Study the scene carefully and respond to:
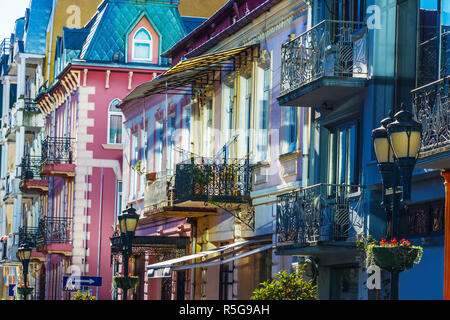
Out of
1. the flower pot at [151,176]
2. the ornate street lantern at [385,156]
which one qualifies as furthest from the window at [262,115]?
the ornate street lantern at [385,156]

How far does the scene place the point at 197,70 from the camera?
27.0 meters

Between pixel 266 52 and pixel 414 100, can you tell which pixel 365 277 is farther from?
pixel 266 52

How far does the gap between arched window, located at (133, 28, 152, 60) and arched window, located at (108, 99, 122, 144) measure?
2.08 metres

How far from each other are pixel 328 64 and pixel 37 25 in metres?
35.4

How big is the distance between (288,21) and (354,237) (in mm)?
6333

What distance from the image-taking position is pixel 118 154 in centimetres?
4266

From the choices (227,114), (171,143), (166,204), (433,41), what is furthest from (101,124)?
(433,41)

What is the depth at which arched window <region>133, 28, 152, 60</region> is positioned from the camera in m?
43.1

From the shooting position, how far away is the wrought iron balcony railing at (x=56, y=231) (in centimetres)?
4316

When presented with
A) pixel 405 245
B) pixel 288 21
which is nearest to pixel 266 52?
pixel 288 21

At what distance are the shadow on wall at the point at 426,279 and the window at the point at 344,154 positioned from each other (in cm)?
255

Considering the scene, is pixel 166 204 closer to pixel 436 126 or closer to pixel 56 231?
pixel 436 126

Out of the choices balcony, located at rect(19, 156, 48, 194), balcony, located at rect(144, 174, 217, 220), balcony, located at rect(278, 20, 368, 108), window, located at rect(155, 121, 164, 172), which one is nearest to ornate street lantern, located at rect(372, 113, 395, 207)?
balcony, located at rect(278, 20, 368, 108)

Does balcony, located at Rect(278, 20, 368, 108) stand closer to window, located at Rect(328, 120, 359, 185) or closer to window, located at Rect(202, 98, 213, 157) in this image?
window, located at Rect(328, 120, 359, 185)
